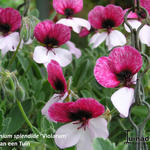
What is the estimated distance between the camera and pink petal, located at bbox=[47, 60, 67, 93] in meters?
0.54

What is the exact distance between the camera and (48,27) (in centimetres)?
69

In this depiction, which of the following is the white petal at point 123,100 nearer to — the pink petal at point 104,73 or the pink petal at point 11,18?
the pink petal at point 104,73

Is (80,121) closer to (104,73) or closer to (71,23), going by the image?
(104,73)

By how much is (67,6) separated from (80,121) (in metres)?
0.39

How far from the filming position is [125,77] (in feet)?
1.66

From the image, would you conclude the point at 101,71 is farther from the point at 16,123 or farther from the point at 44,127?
the point at 16,123

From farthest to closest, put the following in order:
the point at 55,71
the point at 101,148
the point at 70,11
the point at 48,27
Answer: the point at 70,11 < the point at 48,27 < the point at 55,71 < the point at 101,148

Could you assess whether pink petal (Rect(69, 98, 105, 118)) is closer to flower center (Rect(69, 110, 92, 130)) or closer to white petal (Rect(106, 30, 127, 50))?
flower center (Rect(69, 110, 92, 130))

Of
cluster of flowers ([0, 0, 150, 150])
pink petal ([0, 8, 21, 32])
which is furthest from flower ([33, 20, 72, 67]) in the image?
pink petal ([0, 8, 21, 32])

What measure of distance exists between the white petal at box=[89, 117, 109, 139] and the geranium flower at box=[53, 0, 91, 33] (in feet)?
0.97

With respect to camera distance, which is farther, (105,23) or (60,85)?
(105,23)

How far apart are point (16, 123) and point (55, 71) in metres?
0.26

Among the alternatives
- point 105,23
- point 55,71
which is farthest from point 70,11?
point 55,71

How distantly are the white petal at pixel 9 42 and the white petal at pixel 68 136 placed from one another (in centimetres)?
29
